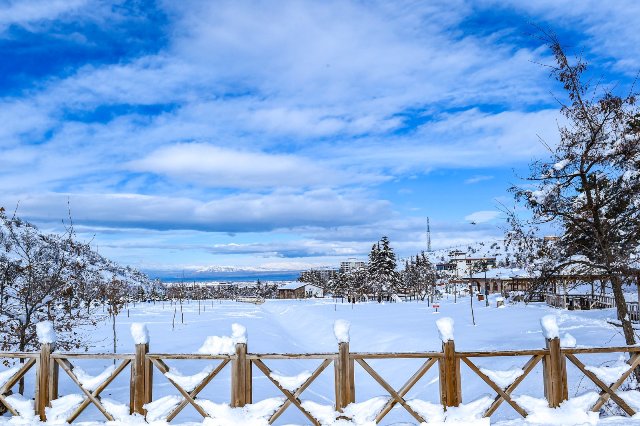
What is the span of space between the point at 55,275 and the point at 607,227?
13.7 m

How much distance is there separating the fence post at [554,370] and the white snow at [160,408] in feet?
20.5

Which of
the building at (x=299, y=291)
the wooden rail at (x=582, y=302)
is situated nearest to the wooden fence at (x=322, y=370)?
the wooden rail at (x=582, y=302)

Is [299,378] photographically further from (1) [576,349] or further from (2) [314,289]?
(2) [314,289]

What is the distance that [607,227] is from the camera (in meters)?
11.2

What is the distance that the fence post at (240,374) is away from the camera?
8297 mm

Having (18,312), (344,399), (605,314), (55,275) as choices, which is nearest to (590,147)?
(344,399)

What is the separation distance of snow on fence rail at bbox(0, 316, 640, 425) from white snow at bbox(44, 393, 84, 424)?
0.05 feet

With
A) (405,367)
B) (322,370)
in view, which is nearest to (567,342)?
(322,370)

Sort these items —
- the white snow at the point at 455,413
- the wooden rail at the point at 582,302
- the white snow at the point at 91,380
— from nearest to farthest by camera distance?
the white snow at the point at 455,413, the white snow at the point at 91,380, the wooden rail at the point at 582,302

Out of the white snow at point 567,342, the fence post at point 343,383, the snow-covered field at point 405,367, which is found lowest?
the snow-covered field at point 405,367

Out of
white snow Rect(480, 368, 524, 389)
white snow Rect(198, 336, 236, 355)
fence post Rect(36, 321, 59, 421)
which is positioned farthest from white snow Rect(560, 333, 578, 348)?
fence post Rect(36, 321, 59, 421)

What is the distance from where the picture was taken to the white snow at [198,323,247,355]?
8.41m

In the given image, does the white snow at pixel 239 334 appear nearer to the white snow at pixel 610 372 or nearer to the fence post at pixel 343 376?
the fence post at pixel 343 376

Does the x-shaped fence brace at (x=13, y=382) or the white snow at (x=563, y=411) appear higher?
the x-shaped fence brace at (x=13, y=382)
